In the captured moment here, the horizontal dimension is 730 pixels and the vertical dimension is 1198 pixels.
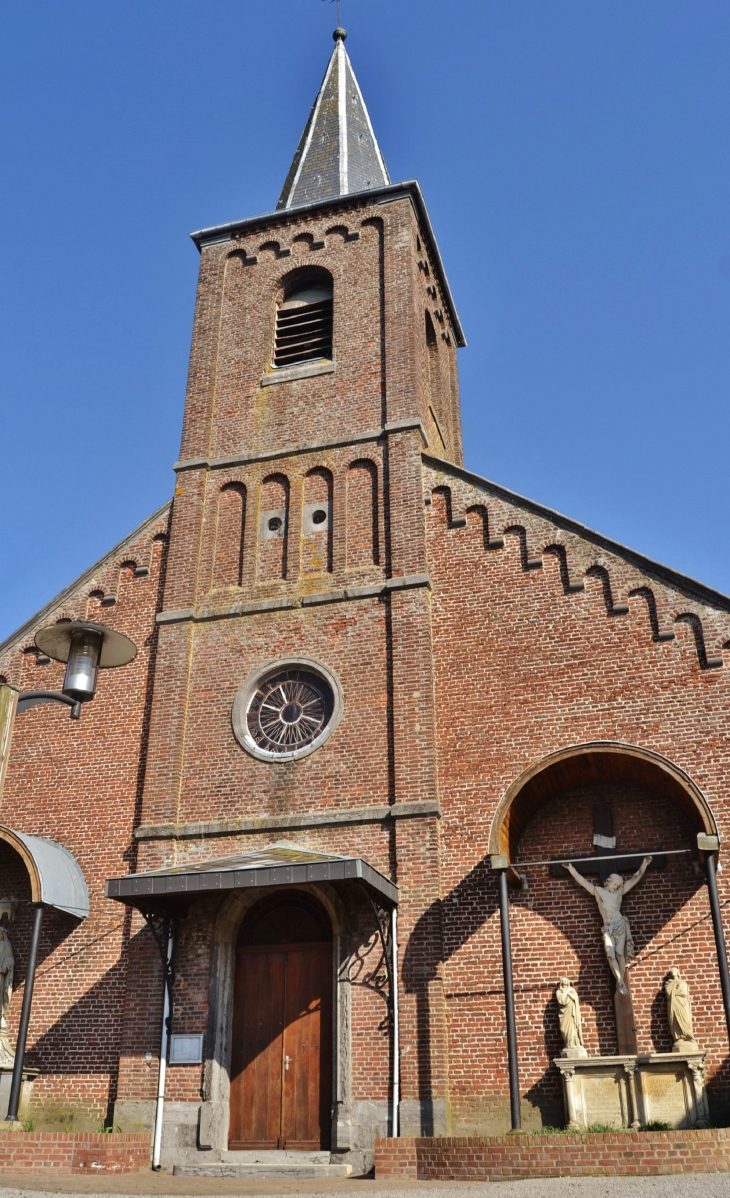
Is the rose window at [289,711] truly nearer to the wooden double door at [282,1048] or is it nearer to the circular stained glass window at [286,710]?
the circular stained glass window at [286,710]

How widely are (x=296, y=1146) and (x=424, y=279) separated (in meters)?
15.3

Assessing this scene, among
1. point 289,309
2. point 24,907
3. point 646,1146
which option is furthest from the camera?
point 289,309

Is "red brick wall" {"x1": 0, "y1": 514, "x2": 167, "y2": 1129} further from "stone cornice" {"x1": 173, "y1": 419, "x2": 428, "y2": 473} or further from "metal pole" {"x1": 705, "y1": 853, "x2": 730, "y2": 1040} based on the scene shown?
"metal pole" {"x1": 705, "y1": 853, "x2": 730, "y2": 1040}

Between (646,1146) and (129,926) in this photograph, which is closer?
(646,1146)

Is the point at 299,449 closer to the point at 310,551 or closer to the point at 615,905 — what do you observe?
the point at 310,551

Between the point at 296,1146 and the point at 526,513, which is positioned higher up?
the point at 526,513

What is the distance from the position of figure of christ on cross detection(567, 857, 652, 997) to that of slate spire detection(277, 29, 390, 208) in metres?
13.9

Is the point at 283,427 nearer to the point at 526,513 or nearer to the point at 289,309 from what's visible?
the point at 289,309

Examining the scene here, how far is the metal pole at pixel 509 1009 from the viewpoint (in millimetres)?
11883

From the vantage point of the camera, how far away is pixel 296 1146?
13.0m

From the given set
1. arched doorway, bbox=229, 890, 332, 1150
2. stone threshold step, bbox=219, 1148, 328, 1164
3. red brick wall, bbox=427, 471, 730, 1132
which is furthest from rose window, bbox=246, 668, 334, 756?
stone threshold step, bbox=219, 1148, 328, 1164

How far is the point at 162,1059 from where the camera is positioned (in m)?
13.4

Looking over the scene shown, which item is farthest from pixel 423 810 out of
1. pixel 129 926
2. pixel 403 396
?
pixel 403 396

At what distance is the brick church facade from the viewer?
42.2 ft
